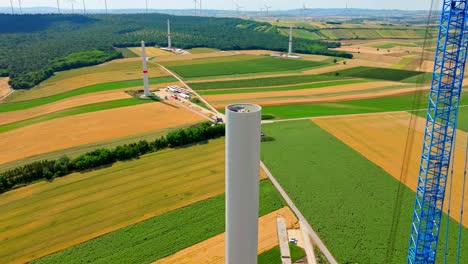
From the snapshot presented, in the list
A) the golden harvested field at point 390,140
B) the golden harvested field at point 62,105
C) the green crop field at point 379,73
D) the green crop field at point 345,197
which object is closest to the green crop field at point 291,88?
the green crop field at point 379,73

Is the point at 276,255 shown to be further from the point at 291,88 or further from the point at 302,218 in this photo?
the point at 291,88

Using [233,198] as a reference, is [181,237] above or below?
below

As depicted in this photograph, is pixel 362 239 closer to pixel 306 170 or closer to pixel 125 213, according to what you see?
pixel 306 170

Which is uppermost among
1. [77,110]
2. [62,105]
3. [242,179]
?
[242,179]

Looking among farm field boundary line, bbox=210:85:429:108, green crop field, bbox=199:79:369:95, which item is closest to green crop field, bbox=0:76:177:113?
green crop field, bbox=199:79:369:95

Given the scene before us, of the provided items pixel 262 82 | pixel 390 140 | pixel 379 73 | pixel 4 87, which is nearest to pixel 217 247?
pixel 390 140

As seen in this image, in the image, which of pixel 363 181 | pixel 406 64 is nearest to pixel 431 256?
pixel 363 181

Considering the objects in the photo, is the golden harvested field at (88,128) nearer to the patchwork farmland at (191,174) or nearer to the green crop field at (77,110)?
the patchwork farmland at (191,174)
